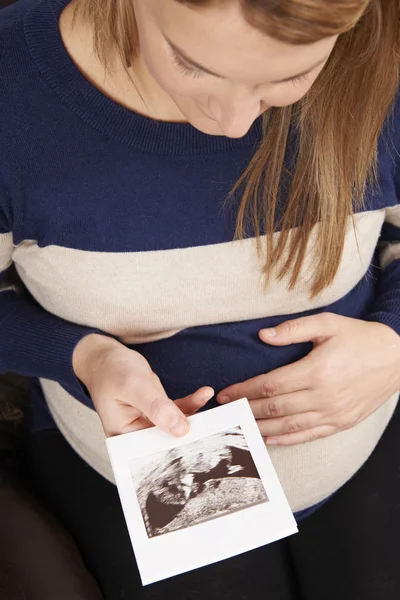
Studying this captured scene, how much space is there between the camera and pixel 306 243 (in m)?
0.92

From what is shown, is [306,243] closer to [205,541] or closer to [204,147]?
[204,147]

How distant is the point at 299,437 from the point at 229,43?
1.90ft

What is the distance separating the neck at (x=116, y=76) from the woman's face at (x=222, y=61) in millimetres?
145

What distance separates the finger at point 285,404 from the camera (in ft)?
3.14

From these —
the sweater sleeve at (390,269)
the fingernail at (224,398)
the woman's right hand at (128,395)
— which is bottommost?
the fingernail at (224,398)

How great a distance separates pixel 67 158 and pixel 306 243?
33cm

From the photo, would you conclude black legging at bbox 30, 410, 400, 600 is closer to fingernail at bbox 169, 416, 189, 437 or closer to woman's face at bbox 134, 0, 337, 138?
fingernail at bbox 169, 416, 189, 437

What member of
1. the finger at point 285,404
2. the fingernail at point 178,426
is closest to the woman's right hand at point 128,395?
the fingernail at point 178,426

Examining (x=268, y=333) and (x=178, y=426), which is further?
(x=268, y=333)

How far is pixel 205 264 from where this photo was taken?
91cm

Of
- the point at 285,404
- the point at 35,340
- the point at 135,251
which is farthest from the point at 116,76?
the point at 285,404

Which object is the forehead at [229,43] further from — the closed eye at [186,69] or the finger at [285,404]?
the finger at [285,404]

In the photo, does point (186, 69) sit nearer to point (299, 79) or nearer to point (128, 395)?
point (299, 79)

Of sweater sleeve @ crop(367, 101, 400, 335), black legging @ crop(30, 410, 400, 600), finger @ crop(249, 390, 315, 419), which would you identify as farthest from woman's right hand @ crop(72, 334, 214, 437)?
sweater sleeve @ crop(367, 101, 400, 335)
